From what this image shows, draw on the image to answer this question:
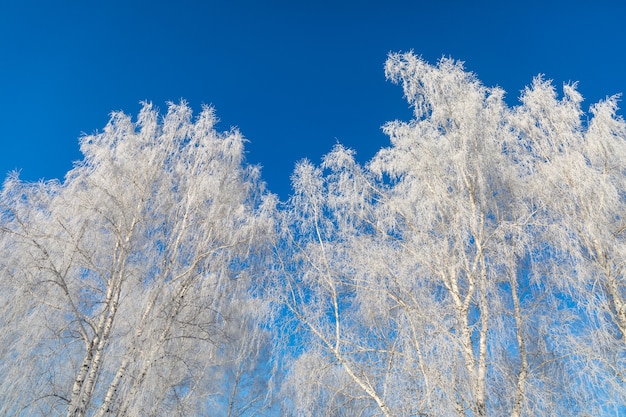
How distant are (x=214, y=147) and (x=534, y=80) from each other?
7.22 metres

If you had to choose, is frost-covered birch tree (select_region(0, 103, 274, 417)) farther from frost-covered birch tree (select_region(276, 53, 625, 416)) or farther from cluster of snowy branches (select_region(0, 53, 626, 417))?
frost-covered birch tree (select_region(276, 53, 625, 416))

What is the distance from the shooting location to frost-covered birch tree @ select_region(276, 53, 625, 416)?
5348 mm

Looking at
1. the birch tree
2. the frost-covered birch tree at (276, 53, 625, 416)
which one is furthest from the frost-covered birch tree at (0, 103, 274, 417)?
the birch tree

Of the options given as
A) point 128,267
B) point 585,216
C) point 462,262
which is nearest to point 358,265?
point 462,262

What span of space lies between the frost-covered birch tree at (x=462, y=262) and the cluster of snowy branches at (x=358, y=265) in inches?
1.4

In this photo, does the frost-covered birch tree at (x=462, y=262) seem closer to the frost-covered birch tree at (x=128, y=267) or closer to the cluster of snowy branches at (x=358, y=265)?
the cluster of snowy branches at (x=358, y=265)

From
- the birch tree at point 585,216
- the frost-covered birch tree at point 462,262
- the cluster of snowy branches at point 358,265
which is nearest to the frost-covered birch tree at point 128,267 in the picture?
the cluster of snowy branches at point 358,265

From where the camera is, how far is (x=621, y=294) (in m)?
6.42

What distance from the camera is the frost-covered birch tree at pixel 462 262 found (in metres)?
5.35

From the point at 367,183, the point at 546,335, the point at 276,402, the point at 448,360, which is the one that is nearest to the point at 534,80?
the point at 367,183

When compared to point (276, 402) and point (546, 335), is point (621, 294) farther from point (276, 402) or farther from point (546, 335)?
point (276, 402)

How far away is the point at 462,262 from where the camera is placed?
6.19m

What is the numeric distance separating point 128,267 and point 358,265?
4.25 m

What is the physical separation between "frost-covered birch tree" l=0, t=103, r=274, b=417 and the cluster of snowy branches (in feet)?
0.14
